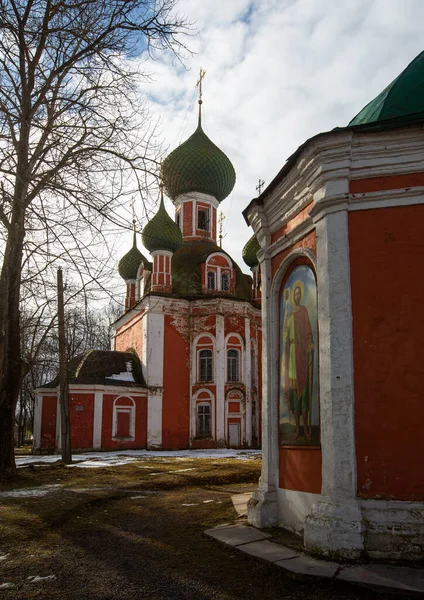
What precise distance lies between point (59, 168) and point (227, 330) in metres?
19.8

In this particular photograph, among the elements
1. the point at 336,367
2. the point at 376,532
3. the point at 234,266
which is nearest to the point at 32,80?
the point at 336,367

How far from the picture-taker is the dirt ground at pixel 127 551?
13.5 ft

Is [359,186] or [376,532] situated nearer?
[376,532]

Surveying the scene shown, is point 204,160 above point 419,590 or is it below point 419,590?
above

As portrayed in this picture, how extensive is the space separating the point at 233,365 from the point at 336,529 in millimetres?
21028

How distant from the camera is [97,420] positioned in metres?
22.9

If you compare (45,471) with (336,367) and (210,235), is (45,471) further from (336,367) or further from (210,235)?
(210,235)

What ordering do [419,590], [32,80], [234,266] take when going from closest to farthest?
[419,590] → [32,80] → [234,266]

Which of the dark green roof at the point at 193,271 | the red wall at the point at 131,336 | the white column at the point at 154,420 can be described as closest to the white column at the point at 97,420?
the white column at the point at 154,420

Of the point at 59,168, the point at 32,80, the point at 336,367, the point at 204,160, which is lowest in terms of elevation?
the point at 336,367

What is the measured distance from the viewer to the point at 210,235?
30062 mm

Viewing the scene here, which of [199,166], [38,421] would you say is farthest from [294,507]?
[199,166]

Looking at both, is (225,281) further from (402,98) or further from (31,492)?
(402,98)

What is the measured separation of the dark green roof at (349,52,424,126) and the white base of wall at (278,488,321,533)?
13.6ft
